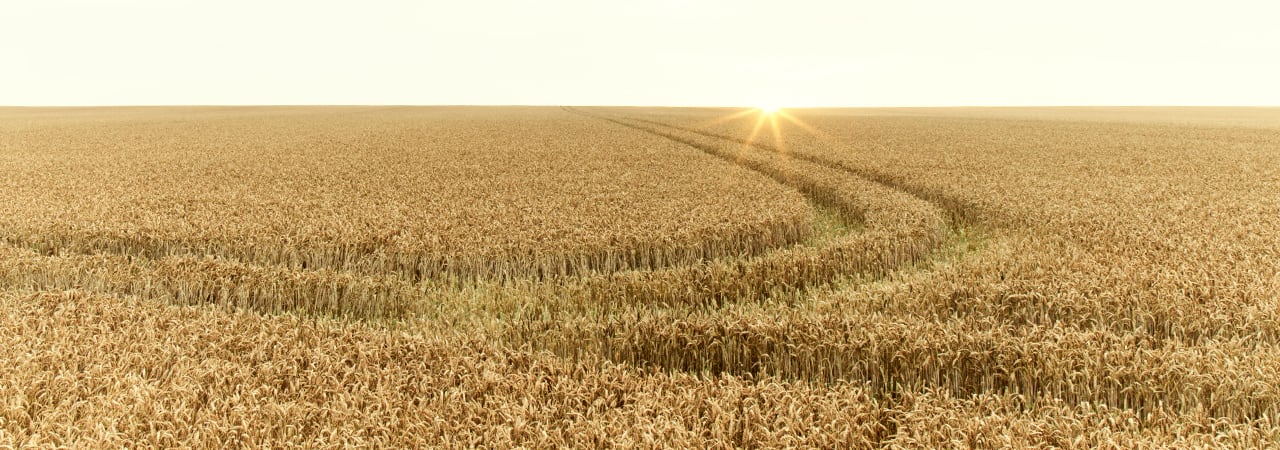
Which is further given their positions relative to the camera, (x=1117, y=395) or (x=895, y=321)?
(x=895, y=321)

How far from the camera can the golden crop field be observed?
11.8 feet

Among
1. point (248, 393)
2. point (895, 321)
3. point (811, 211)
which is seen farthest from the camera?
point (811, 211)

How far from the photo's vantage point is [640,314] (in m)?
6.07

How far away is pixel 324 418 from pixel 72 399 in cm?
152

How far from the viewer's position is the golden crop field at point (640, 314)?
11.8 ft

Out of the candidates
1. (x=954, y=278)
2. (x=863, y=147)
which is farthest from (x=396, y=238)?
(x=863, y=147)

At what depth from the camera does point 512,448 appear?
335 centimetres

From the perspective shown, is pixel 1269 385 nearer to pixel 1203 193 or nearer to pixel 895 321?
pixel 895 321

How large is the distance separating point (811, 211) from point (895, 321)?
6163 millimetres

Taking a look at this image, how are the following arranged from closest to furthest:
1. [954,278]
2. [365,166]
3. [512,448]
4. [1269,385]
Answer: [512,448], [1269,385], [954,278], [365,166]

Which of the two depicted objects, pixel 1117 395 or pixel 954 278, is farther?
pixel 954 278

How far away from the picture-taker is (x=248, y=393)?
152 inches

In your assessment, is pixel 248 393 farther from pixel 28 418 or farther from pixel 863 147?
pixel 863 147

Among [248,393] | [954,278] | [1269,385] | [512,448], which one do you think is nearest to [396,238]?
[248,393]
